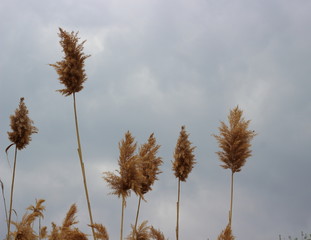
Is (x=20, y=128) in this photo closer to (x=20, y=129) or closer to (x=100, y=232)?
(x=20, y=129)

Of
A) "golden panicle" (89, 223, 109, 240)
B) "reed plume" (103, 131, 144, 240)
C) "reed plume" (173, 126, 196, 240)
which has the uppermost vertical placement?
"reed plume" (173, 126, 196, 240)

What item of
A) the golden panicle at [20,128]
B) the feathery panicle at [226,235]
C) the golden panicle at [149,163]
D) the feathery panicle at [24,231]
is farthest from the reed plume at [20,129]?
the feathery panicle at [226,235]

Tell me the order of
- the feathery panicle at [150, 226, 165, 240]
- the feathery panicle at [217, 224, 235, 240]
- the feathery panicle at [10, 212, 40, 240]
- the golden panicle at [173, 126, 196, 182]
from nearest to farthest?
the feathery panicle at [217, 224, 235, 240] → the feathery panicle at [150, 226, 165, 240] → the feathery panicle at [10, 212, 40, 240] → the golden panicle at [173, 126, 196, 182]

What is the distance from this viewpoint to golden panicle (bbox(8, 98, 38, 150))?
7.06 m

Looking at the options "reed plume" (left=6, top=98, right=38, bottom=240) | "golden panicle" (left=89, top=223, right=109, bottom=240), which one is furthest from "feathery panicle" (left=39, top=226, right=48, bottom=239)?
"golden panicle" (left=89, top=223, right=109, bottom=240)

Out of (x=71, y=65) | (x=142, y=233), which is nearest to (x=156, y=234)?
(x=142, y=233)

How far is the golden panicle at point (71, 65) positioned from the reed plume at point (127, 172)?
1339mm

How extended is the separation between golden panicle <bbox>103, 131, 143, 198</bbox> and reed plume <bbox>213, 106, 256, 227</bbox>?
2.64 metres

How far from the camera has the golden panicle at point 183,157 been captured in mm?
7340

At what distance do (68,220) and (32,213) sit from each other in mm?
974

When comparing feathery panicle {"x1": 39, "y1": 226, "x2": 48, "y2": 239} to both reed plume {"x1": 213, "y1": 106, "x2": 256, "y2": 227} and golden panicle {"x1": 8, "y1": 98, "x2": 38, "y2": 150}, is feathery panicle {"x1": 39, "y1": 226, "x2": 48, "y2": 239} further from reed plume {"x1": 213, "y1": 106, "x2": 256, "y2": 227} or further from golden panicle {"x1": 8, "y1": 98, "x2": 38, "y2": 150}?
reed plume {"x1": 213, "y1": 106, "x2": 256, "y2": 227}

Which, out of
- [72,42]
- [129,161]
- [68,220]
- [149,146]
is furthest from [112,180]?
[72,42]

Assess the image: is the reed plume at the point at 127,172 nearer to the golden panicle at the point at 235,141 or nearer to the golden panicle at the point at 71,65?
the golden panicle at the point at 71,65

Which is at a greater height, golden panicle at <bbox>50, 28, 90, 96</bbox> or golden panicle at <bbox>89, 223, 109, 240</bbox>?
golden panicle at <bbox>50, 28, 90, 96</bbox>
